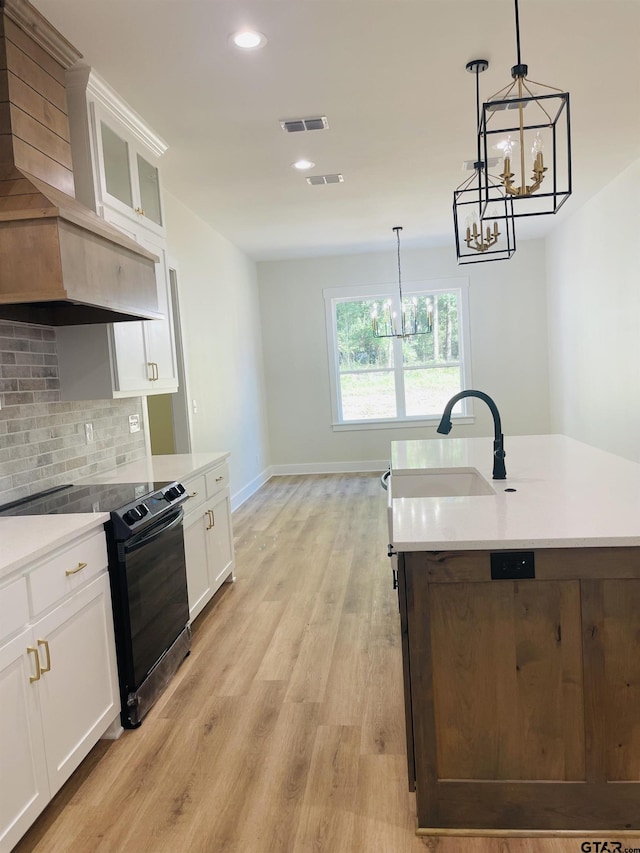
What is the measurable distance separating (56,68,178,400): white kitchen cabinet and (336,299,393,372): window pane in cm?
483

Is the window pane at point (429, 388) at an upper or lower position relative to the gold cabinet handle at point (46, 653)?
upper

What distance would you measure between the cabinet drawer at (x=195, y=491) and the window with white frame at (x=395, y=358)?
16.0ft

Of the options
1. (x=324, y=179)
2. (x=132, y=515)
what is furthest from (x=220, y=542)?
(x=324, y=179)

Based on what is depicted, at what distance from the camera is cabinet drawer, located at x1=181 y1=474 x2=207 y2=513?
3329mm

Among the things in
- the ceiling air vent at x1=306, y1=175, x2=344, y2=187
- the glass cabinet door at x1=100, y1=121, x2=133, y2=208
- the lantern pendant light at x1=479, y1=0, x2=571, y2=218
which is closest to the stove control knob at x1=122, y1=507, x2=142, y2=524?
the glass cabinet door at x1=100, y1=121, x2=133, y2=208

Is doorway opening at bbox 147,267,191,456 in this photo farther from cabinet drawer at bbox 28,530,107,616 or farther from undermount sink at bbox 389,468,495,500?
cabinet drawer at bbox 28,530,107,616

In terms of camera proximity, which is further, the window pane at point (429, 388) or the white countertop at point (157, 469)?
the window pane at point (429, 388)

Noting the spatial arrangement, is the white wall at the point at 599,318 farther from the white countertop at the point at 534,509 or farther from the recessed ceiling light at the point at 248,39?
the recessed ceiling light at the point at 248,39

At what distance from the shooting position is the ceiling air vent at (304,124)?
366cm

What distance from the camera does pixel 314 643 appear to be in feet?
10.5

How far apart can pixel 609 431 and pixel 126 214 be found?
15.6ft

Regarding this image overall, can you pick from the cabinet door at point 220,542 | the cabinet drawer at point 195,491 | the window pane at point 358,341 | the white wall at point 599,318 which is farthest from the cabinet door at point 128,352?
the window pane at point 358,341

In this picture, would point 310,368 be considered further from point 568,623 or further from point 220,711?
point 568,623

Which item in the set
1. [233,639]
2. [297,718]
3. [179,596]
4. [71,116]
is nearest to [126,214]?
[71,116]
